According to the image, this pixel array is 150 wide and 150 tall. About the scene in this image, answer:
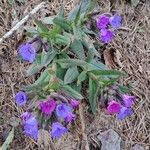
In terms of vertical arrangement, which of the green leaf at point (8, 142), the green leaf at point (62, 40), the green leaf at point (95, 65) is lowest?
the green leaf at point (8, 142)

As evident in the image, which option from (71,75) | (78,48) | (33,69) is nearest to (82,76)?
(71,75)

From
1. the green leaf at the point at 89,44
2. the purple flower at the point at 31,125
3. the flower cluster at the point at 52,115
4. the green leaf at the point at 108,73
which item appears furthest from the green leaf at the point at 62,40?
the purple flower at the point at 31,125

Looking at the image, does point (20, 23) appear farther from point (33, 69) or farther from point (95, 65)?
point (95, 65)

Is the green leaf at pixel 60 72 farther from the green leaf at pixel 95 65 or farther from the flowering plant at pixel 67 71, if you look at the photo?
the green leaf at pixel 95 65

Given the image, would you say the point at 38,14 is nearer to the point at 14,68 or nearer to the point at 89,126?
the point at 14,68

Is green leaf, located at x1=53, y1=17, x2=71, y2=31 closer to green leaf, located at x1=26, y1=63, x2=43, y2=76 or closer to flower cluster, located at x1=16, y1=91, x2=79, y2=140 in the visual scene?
green leaf, located at x1=26, y1=63, x2=43, y2=76

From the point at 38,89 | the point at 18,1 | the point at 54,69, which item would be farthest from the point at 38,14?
the point at 38,89

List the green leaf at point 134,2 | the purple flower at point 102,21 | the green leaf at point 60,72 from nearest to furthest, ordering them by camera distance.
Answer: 1. the purple flower at point 102,21
2. the green leaf at point 60,72
3. the green leaf at point 134,2
